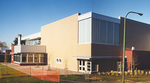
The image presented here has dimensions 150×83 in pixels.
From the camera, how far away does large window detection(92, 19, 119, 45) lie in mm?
25000

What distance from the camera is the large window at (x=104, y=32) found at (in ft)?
82.0

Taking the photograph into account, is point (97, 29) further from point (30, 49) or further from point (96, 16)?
point (30, 49)

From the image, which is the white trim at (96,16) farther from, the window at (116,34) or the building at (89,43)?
the window at (116,34)

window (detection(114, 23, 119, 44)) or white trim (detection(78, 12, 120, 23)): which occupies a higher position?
white trim (detection(78, 12, 120, 23))

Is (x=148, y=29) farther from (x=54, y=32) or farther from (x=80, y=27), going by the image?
(x=54, y=32)

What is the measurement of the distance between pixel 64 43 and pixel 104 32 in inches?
343

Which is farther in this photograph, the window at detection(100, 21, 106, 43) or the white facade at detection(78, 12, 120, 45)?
the window at detection(100, 21, 106, 43)

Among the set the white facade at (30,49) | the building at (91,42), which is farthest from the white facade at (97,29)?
the white facade at (30,49)

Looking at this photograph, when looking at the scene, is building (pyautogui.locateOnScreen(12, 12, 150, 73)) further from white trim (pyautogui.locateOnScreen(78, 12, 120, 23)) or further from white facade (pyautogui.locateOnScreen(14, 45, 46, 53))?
white facade (pyautogui.locateOnScreen(14, 45, 46, 53))

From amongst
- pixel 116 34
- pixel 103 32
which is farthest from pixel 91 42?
pixel 116 34

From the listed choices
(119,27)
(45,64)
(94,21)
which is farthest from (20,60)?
(119,27)

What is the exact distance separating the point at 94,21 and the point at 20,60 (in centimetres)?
2063

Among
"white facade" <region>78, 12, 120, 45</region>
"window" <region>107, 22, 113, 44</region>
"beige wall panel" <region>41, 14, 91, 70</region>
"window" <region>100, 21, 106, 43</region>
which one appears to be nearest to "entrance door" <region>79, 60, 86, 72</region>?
"beige wall panel" <region>41, 14, 91, 70</region>

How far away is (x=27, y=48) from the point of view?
3681 centimetres
